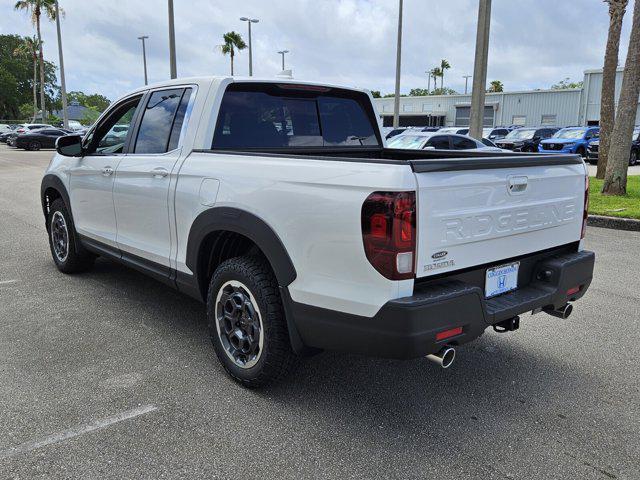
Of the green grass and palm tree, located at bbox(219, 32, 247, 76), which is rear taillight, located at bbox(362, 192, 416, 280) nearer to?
the green grass

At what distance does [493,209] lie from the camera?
285 cm

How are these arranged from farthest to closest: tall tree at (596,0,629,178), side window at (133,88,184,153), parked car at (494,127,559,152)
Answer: parked car at (494,127,559,152) → tall tree at (596,0,629,178) → side window at (133,88,184,153)

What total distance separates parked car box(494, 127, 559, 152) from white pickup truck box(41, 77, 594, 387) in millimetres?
24352

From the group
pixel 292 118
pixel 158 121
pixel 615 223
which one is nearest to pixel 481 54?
pixel 615 223

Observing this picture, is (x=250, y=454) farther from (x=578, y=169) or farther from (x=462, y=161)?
(x=578, y=169)

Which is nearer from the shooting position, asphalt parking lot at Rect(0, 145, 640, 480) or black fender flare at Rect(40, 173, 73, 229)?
asphalt parking lot at Rect(0, 145, 640, 480)

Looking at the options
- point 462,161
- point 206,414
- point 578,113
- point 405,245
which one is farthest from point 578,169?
point 578,113

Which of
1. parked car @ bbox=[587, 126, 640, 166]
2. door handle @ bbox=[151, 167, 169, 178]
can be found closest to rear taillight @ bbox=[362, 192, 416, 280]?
door handle @ bbox=[151, 167, 169, 178]

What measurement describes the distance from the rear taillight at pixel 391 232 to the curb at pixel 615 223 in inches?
317

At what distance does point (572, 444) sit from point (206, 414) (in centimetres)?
193

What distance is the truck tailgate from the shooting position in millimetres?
2572

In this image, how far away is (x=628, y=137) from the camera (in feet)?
37.1

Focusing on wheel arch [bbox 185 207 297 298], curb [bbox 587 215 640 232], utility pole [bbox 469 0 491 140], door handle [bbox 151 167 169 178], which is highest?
utility pole [bbox 469 0 491 140]

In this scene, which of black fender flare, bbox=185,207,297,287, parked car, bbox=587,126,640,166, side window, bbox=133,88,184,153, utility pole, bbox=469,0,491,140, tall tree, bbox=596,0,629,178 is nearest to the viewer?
black fender flare, bbox=185,207,297,287
